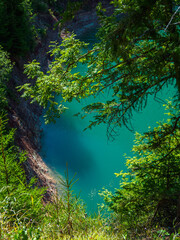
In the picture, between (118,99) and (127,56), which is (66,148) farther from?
(127,56)

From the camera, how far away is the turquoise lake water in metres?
11.0

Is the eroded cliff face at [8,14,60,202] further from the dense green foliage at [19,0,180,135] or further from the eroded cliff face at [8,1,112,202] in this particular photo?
the dense green foliage at [19,0,180,135]

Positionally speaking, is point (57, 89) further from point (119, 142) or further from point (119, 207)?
point (119, 142)

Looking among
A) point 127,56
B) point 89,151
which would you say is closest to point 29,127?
point 89,151

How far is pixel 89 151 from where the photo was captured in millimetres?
13125

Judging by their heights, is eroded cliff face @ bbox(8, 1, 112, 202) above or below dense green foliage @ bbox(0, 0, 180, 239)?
above

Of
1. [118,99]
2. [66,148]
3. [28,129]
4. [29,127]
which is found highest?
[66,148]

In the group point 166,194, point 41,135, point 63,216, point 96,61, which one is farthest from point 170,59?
point 41,135

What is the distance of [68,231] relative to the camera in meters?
3.07

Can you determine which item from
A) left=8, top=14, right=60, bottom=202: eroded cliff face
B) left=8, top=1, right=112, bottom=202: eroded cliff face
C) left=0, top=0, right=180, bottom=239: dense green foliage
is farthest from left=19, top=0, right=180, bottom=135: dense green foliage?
left=8, top=14, right=60, bottom=202: eroded cliff face

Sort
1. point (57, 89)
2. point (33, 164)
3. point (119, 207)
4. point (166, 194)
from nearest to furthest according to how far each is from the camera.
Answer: point (166, 194) < point (57, 89) < point (119, 207) < point (33, 164)

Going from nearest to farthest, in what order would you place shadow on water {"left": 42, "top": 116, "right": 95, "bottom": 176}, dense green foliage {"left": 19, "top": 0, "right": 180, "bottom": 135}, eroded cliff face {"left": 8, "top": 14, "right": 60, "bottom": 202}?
dense green foliage {"left": 19, "top": 0, "right": 180, "bottom": 135}, eroded cliff face {"left": 8, "top": 14, "right": 60, "bottom": 202}, shadow on water {"left": 42, "top": 116, "right": 95, "bottom": 176}

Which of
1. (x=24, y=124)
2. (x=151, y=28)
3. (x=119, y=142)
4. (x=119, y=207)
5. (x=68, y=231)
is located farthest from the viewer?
(x=119, y=142)

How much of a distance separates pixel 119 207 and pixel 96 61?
3349 millimetres
